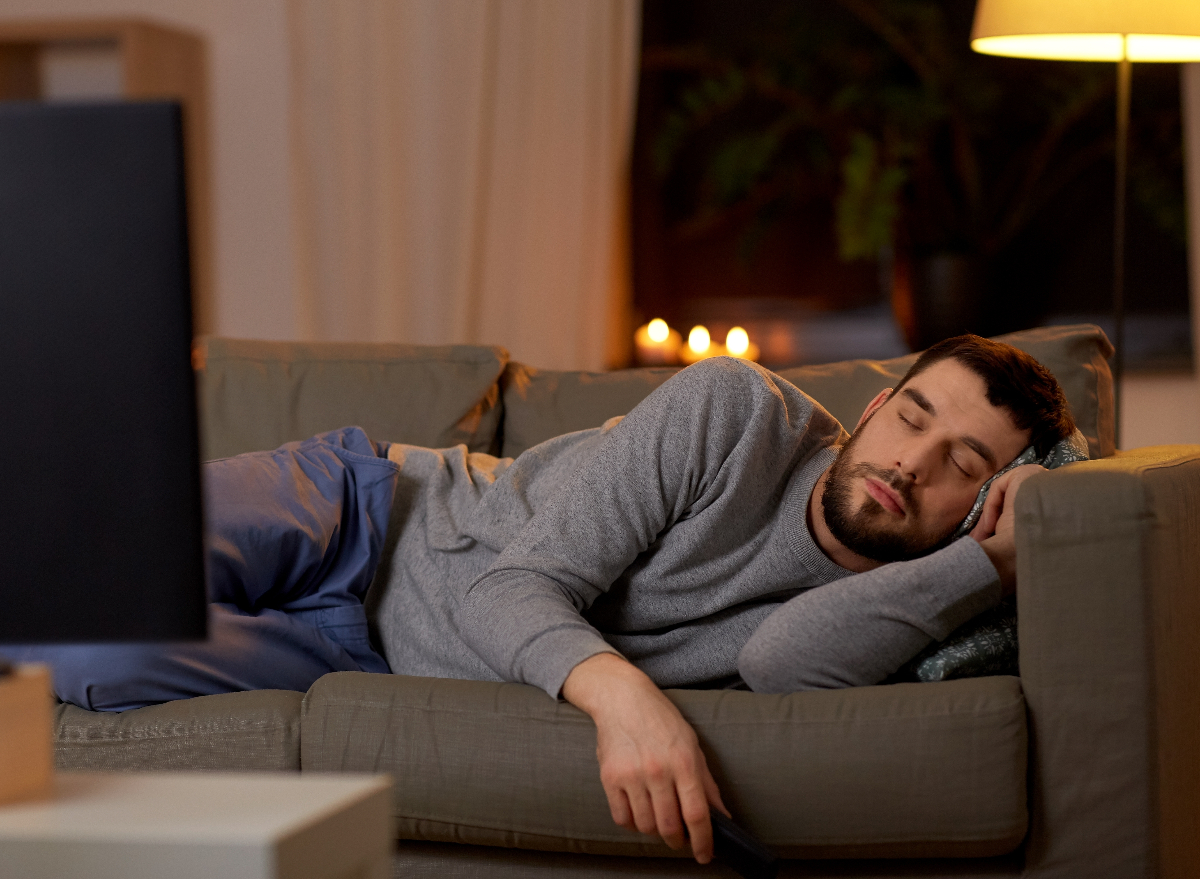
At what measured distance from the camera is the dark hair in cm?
141

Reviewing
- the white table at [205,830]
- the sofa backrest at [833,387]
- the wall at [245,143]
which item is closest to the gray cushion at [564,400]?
the sofa backrest at [833,387]

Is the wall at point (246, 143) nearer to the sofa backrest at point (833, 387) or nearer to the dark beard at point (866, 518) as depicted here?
the sofa backrest at point (833, 387)

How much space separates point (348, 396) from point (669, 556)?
788 millimetres

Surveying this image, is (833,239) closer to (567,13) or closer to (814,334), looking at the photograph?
(814,334)

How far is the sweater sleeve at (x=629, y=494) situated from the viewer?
4.33 ft

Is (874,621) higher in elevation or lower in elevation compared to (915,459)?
lower

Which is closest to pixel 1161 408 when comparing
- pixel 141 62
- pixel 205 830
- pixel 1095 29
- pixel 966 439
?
pixel 1095 29

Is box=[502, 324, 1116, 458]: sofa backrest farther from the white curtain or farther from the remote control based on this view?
the white curtain

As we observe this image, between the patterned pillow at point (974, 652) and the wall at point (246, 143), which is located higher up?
the wall at point (246, 143)

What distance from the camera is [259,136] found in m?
3.60

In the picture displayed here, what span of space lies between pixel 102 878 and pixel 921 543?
105cm

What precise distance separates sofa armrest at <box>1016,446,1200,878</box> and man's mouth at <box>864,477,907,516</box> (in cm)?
18

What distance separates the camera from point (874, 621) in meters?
1.27

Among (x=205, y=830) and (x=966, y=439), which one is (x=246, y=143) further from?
(x=205, y=830)
